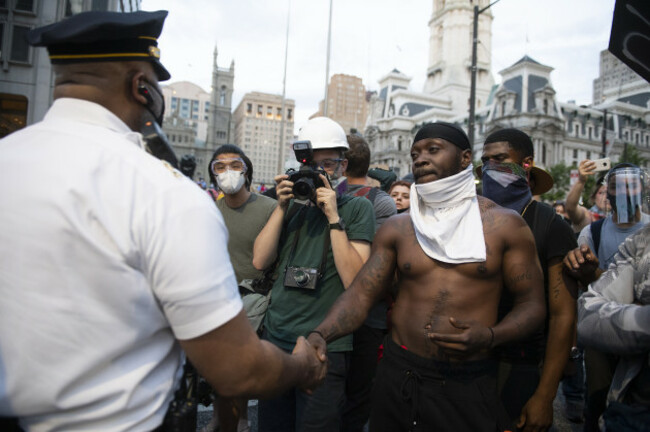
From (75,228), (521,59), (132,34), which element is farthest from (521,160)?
(521,59)

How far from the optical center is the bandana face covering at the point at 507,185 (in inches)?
128

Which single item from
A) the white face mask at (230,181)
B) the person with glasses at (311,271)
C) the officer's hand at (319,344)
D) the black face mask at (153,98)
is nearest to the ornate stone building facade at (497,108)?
the white face mask at (230,181)

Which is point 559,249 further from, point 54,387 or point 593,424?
point 54,387

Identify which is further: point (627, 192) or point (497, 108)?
point (497, 108)

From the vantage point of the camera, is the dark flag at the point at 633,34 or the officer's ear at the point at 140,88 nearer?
the officer's ear at the point at 140,88

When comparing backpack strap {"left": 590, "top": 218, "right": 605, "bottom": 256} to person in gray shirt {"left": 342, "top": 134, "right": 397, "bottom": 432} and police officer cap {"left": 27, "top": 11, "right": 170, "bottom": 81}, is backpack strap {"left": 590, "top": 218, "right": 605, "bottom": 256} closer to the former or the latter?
person in gray shirt {"left": 342, "top": 134, "right": 397, "bottom": 432}

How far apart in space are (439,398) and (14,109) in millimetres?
20178

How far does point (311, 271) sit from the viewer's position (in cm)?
→ 291

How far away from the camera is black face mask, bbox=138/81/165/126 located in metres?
1.52

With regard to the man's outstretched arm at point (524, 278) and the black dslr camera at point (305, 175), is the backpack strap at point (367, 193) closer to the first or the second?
the black dslr camera at point (305, 175)

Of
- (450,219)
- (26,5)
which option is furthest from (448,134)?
(26,5)

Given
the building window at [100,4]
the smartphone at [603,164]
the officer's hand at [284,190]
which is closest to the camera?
the officer's hand at [284,190]

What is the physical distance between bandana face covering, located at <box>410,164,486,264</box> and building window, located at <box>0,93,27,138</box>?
17.6 metres

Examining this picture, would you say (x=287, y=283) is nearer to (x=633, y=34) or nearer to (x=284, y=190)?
(x=284, y=190)
